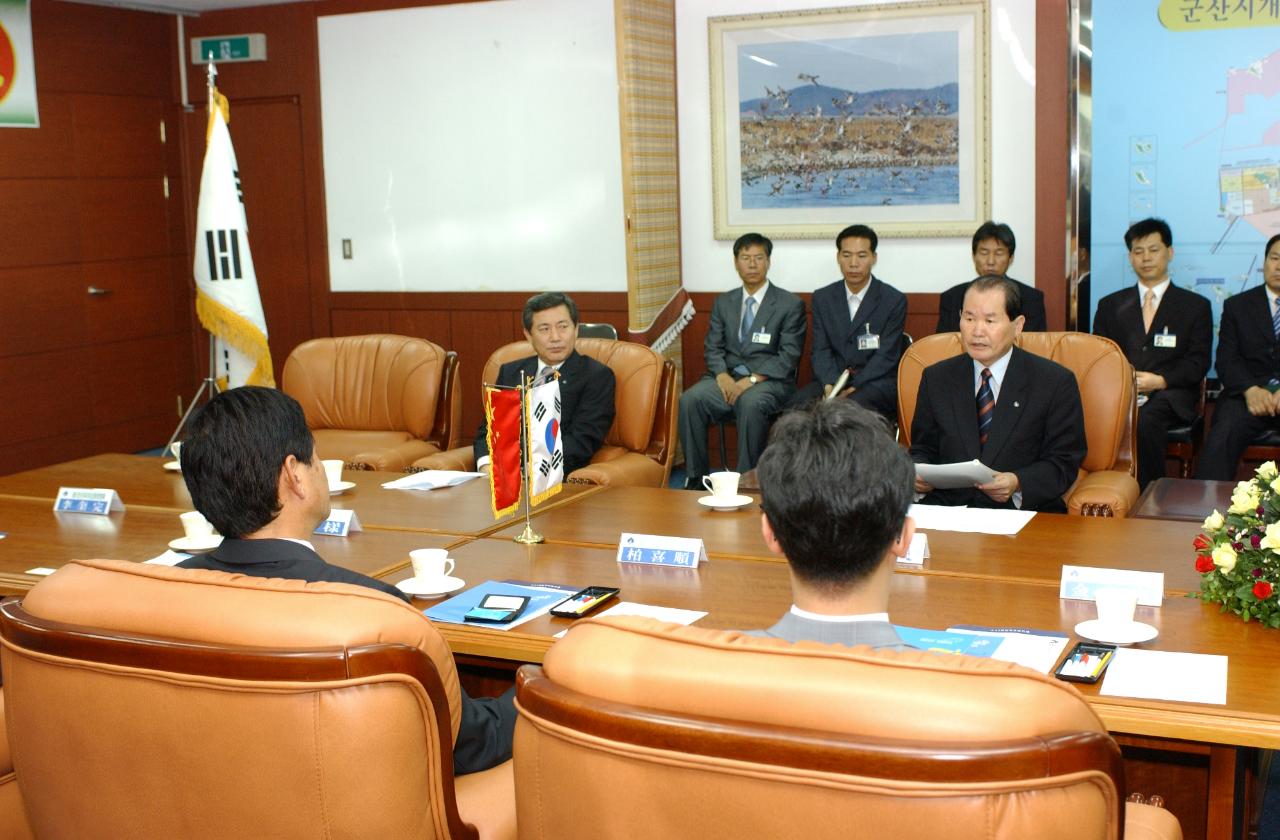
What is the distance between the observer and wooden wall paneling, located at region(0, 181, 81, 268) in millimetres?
7336

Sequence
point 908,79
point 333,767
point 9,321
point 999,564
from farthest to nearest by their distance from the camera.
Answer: point 9,321, point 908,79, point 999,564, point 333,767

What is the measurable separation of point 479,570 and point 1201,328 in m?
4.01

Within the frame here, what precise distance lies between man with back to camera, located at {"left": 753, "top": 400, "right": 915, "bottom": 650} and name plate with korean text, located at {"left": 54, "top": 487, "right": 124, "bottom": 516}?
98.8 inches

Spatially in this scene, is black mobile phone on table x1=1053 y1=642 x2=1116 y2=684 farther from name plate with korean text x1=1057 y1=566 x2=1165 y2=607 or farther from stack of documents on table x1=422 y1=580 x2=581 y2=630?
stack of documents on table x1=422 y1=580 x2=581 y2=630

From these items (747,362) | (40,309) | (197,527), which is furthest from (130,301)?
(197,527)

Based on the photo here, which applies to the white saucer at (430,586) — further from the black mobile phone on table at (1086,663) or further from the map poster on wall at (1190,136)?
the map poster on wall at (1190,136)

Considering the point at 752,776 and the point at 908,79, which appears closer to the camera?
the point at 752,776

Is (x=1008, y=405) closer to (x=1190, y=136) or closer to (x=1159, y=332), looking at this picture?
(x=1159, y=332)

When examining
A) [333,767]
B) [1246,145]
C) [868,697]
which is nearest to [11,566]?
[333,767]

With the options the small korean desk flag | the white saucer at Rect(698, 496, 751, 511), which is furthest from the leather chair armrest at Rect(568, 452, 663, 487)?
the small korean desk flag

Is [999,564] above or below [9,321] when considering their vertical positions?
below

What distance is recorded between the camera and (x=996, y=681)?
1291 millimetres

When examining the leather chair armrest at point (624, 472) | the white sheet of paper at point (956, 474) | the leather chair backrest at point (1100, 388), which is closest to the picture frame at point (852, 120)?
the leather chair backrest at point (1100, 388)

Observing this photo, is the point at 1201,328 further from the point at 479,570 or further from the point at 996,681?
the point at 996,681
